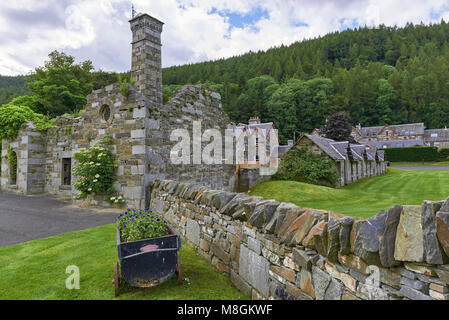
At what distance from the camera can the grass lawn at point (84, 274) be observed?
13.9 feet

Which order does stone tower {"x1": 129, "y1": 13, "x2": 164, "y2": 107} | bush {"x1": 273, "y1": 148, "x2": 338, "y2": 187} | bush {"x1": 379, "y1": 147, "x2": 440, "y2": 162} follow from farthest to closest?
bush {"x1": 379, "y1": 147, "x2": 440, "y2": 162}, bush {"x1": 273, "y1": 148, "x2": 338, "y2": 187}, stone tower {"x1": 129, "y1": 13, "x2": 164, "y2": 107}

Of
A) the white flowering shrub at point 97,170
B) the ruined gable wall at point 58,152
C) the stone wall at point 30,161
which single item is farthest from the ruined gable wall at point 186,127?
the stone wall at point 30,161

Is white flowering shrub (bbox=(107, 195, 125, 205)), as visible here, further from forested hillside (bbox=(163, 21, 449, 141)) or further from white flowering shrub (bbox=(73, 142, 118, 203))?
forested hillside (bbox=(163, 21, 449, 141))

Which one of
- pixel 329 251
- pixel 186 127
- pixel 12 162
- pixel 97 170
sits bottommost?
pixel 329 251

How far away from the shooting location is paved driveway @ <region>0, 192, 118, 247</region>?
7.39 meters

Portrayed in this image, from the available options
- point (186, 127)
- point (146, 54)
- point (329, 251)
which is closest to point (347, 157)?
point (186, 127)

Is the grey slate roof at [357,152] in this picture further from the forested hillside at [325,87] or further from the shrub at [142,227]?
the forested hillside at [325,87]

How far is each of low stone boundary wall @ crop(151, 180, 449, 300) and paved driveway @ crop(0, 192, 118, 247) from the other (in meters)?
5.23

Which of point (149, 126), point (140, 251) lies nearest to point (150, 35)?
point (149, 126)

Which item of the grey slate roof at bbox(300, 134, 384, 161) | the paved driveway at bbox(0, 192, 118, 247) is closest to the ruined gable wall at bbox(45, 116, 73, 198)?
the paved driveway at bbox(0, 192, 118, 247)

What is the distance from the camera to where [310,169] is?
80.0ft

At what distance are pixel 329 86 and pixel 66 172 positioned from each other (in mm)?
78893

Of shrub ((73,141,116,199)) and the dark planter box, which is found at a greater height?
shrub ((73,141,116,199))

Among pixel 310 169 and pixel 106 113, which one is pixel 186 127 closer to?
pixel 106 113
